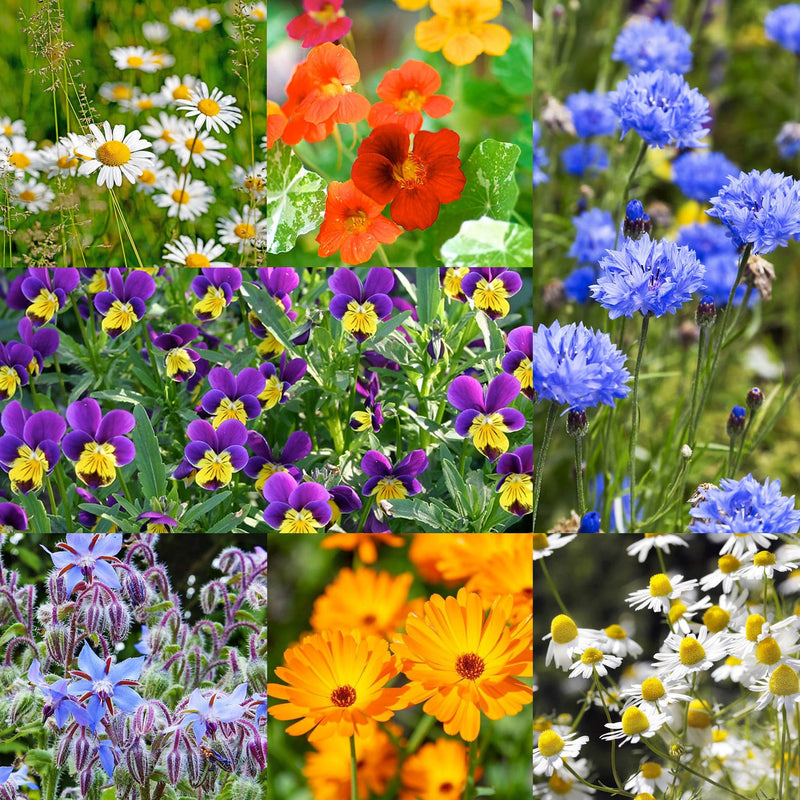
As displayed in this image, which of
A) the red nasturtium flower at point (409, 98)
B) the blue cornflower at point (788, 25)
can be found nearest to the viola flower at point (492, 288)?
the red nasturtium flower at point (409, 98)

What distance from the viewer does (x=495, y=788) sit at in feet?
4.14

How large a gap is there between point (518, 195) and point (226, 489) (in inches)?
25.6

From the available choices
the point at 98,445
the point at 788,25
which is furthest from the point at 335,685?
the point at 788,25

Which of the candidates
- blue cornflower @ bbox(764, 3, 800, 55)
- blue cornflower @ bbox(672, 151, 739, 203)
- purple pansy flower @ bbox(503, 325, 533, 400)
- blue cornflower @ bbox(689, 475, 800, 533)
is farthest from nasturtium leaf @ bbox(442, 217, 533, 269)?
blue cornflower @ bbox(764, 3, 800, 55)

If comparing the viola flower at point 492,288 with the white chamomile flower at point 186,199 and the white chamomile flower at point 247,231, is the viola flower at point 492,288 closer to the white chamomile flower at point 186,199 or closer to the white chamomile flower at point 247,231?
the white chamomile flower at point 247,231

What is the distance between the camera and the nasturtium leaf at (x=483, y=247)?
137cm

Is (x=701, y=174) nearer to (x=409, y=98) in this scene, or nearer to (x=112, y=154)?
(x=409, y=98)

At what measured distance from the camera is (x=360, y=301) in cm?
128

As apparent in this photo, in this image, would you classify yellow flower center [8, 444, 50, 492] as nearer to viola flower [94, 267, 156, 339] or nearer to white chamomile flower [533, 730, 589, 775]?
viola flower [94, 267, 156, 339]

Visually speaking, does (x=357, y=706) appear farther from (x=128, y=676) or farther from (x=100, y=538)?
(x=100, y=538)

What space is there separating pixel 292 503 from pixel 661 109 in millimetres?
780

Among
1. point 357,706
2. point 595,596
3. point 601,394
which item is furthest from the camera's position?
point 595,596

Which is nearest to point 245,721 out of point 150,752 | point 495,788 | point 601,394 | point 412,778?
point 150,752

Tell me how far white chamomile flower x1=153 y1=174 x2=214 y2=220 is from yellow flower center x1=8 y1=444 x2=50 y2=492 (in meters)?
0.43
